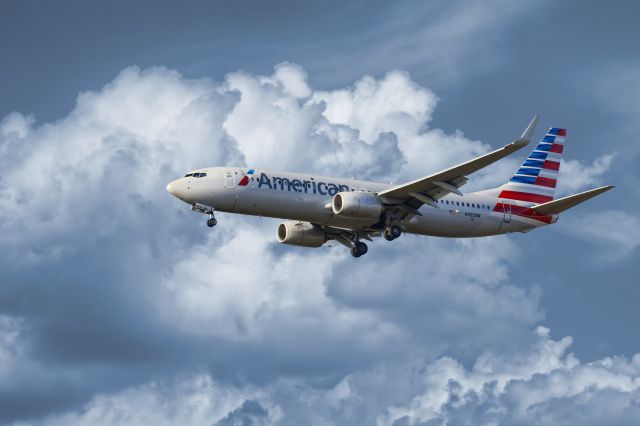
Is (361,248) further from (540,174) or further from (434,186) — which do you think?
(540,174)

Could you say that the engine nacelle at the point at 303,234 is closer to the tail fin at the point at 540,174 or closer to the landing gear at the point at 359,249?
the landing gear at the point at 359,249

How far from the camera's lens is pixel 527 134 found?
237 ft

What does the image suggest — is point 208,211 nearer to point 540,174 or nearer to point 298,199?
point 298,199

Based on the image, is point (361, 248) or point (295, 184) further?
point (361, 248)

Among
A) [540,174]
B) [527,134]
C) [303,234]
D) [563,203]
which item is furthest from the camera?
[540,174]

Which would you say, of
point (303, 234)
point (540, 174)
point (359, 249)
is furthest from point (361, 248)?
point (540, 174)

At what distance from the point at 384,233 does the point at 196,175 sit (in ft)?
44.9

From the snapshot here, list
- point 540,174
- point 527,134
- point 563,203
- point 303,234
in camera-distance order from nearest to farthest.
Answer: point 527,134 < point 563,203 < point 303,234 < point 540,174

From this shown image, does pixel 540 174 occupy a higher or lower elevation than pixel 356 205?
higher

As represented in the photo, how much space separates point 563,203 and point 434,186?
1108 centimetres

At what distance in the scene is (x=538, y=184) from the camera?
94.9 meters

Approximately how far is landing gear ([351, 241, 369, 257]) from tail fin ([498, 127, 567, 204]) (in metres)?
11.3

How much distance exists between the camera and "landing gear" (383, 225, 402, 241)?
84000mm

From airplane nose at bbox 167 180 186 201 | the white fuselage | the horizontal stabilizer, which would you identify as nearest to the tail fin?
the horizontal stabilizer
